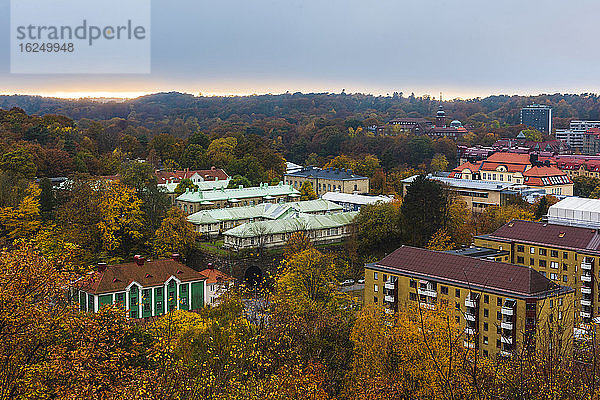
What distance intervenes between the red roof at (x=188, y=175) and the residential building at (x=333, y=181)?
16.5 ft

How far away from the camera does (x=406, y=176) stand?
168ft

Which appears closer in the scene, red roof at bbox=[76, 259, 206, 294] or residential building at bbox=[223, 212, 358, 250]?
red roof at bbox=[76, 259, 206, 294]

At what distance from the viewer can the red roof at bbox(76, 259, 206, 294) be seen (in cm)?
2291

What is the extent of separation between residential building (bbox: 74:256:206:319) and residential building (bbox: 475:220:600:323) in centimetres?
1123

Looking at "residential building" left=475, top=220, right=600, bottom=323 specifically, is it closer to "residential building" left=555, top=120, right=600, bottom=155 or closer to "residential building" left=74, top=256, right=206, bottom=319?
"residential building" left=74, top=256, right=206, bottom=319

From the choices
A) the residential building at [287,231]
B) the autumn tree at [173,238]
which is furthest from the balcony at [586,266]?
the autumn tree at [173,238]

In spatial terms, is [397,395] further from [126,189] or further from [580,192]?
[580,192]

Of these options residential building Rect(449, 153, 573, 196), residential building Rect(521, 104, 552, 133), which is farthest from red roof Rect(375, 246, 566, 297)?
residential building Rect(521, 104, 552, 133)

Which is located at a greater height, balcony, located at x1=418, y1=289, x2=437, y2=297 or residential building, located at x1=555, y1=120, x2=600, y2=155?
residential building, located at x1=555, y1=120, x2=600, y2=155

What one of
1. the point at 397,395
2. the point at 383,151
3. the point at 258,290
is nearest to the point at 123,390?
the point at 397,395

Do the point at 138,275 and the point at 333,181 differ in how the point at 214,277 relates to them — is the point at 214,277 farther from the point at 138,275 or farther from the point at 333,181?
the point at 333,181

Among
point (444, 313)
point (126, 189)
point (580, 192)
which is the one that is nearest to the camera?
point (444, 313)

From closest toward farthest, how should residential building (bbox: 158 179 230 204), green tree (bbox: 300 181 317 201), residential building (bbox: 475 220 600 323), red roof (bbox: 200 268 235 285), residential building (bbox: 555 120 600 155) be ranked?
residential building (bbox: 475 220 600 323)
red roof (bbox: 200 268 235 285)
residential building (bbox: 158 179 230 204)
green tree (bbox: 300 181 317 201)
residential building (bbox: 555 120 600 155)

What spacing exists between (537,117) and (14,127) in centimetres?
9159
